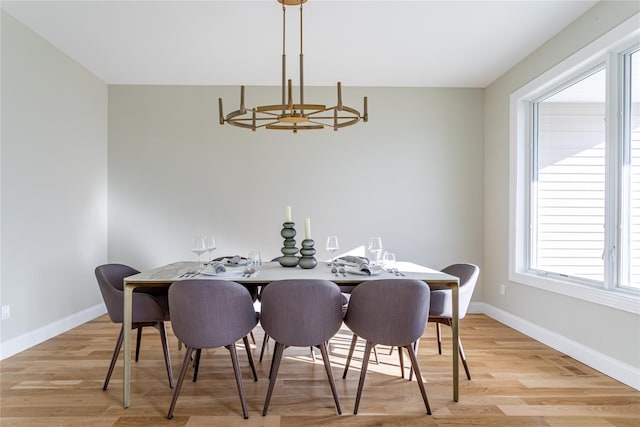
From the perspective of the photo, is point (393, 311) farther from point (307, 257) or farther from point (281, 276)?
point (307, 257)

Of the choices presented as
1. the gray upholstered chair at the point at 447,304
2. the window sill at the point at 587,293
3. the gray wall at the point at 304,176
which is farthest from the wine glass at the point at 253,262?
the window sill at the point at 587,293

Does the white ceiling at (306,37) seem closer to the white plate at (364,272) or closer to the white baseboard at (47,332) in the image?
the white plate at (364,272)

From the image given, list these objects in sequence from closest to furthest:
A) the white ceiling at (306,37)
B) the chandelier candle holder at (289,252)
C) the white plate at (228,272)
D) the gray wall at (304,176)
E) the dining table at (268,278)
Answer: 1. the dining table at (268,278)
2. the white plate at (228,272)
3. the chandelier candle holder at (289,252)
4. the white ceiling at (306,37)
5. the gray wall at (304,176)

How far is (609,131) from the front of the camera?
9.53ft

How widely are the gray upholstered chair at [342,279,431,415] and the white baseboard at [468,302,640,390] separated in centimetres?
144

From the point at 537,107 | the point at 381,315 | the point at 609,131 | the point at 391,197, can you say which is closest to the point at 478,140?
the point at 537,107

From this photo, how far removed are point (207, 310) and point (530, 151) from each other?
11.3 feet

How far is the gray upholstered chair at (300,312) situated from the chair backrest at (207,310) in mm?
154

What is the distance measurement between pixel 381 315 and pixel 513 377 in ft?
4.05

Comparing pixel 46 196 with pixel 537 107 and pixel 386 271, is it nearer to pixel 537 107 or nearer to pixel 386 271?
pixel 386 271

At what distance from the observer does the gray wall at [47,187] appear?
10.7 ft

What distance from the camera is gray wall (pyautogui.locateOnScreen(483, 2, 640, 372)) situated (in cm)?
277

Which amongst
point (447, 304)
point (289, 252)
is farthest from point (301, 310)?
point (447, 304)

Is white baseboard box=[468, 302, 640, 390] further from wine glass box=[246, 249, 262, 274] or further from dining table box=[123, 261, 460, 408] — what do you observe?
wine glass box=[246, 249, 262, 274]
